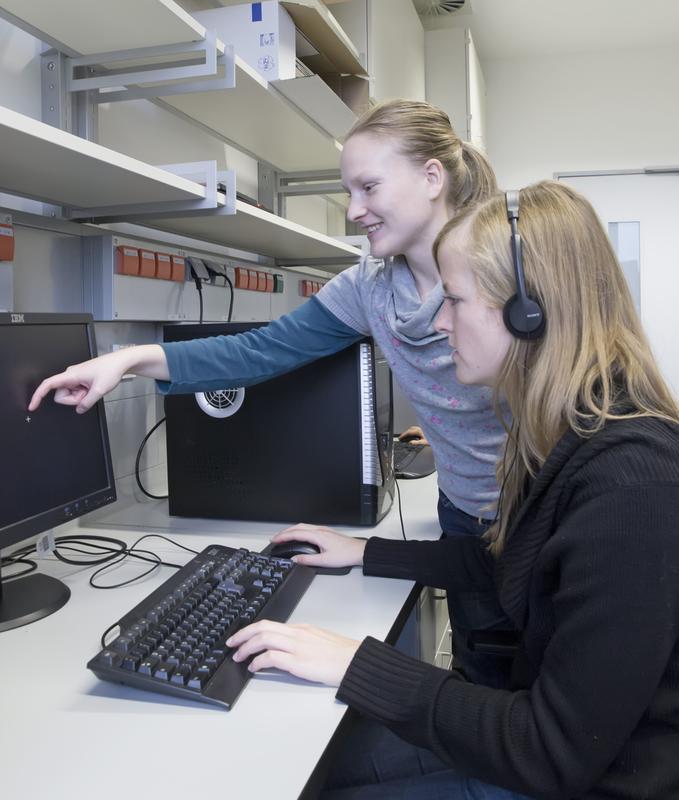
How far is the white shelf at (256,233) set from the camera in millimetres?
1379

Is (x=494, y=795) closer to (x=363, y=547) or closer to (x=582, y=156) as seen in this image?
(x=363, y=547)

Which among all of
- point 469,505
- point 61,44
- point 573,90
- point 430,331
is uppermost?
point 573,90

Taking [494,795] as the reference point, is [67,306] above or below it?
above

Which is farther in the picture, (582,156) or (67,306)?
(582,156)

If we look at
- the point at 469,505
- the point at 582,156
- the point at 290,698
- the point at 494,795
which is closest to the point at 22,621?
the point at 290,698

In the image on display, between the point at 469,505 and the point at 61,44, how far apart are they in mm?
1038

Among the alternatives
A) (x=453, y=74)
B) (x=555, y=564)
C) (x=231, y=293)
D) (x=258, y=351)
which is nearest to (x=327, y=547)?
(x=258, y=351)

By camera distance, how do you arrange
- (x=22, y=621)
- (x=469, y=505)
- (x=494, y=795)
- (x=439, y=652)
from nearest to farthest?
1. (x=494, y=795)
2. (x=22, y=621)
3. (x=469, y=505)
4. (x=439, y=652)

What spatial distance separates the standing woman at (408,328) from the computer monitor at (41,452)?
104 mm

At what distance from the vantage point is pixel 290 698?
2.24 feet

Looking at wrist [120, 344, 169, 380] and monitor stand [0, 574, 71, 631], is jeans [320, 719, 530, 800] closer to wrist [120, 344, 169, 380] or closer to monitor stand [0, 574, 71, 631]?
monitor stand [0, 574, 71, 631]

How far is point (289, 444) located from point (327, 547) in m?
0.26

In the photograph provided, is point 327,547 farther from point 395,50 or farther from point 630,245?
point 630,245

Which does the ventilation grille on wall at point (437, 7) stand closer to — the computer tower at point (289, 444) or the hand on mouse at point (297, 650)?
the computer tower at point (289, 444)
